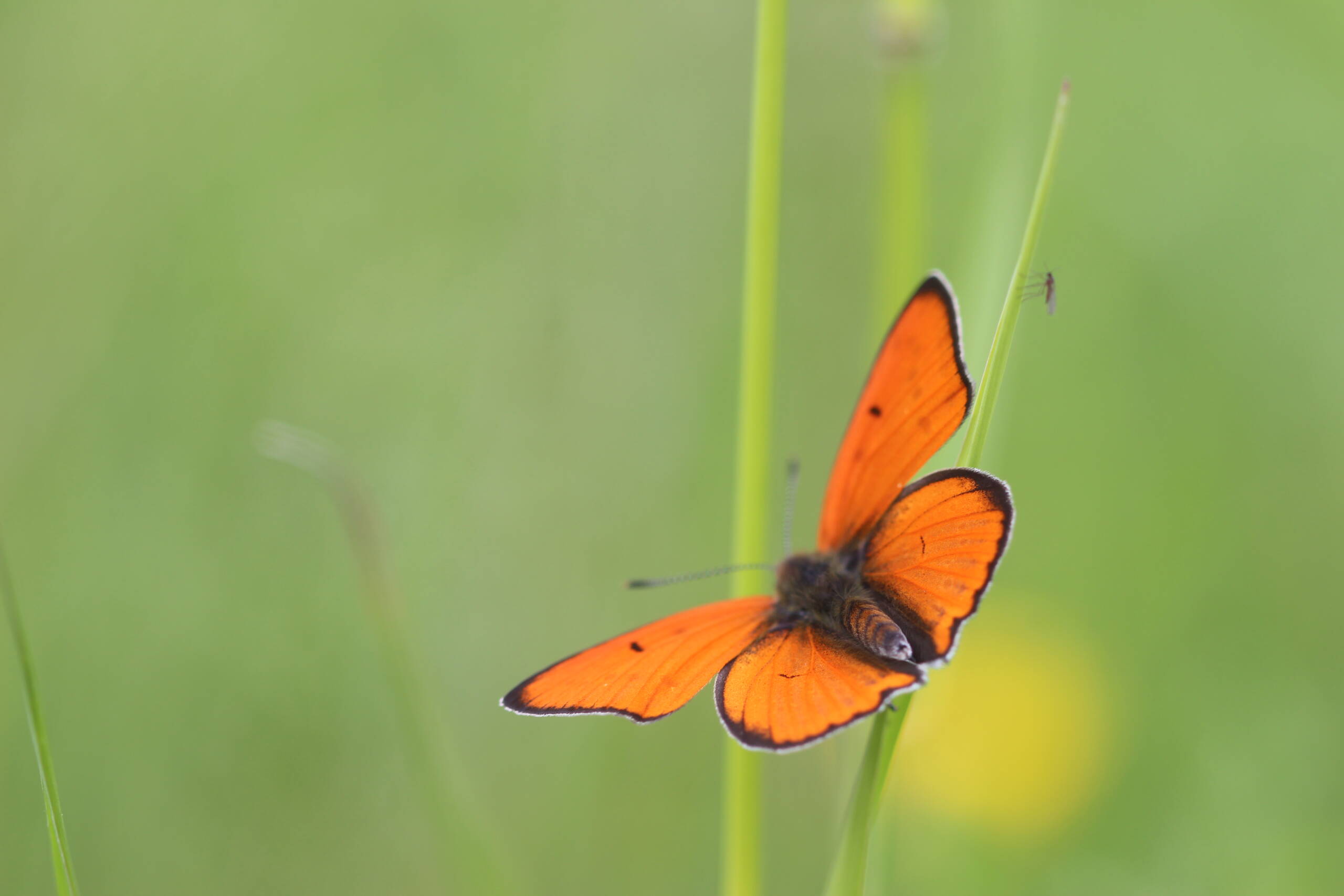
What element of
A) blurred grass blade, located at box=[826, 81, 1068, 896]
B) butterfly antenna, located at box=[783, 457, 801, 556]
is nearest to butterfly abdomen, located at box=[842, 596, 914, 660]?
blurred grass blade, located at box=[826, 81, 1068, 896]

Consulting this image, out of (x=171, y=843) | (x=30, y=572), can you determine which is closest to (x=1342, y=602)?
(x=171, y=843)

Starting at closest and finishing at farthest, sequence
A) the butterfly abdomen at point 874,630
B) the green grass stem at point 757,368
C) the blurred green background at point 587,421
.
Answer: the green grass stem at point 757,368
the butterfly abdomen at point 874,630
the blurred green background at point 587,421

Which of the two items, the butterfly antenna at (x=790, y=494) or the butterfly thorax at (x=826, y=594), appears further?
the butterfly antenna at (x=790, y=494)

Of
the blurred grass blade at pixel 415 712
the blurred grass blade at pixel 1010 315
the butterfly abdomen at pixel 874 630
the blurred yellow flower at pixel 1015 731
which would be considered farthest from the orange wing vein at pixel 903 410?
the blurred grass blade at pixel 415 712

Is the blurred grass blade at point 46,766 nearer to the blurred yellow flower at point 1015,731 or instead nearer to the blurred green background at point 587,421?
the blurred green background at point 587,421

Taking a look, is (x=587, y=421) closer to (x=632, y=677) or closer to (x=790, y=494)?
(x=790, y=494)

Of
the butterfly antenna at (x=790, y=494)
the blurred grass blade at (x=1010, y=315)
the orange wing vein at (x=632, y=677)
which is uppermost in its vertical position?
the blurred grass blade at (x=1010, y=315)

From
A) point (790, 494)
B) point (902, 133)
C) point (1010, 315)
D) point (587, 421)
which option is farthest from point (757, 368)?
point (587, 421)
